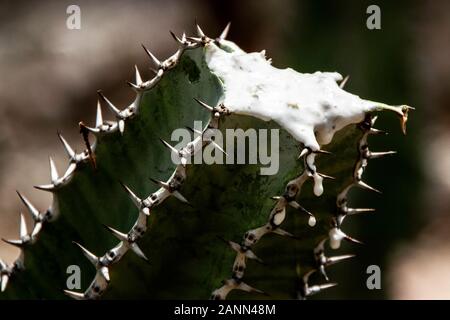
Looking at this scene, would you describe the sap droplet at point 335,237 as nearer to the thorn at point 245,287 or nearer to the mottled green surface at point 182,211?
the mottled green surface at point 182,211

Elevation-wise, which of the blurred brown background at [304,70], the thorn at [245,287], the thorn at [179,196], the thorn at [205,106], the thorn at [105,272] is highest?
the blurred brown background at [304,70]

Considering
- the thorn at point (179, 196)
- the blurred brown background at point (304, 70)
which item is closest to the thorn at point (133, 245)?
the thorn at point (179, 196)

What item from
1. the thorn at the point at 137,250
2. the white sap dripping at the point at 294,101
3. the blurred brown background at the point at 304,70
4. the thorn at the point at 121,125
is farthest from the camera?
the blurred brown background at the point at 304,70

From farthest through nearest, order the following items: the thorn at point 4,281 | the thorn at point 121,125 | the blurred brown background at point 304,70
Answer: the blurred brown background at point 304,70 → the thorn at point 4,281 → the thorn at point 121,125

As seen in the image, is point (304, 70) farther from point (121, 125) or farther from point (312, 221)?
point (312, 221)

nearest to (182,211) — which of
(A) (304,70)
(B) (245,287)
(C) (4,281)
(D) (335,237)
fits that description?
(B) (245,287)

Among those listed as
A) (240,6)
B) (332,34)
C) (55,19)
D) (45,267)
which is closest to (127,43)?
(55,19)

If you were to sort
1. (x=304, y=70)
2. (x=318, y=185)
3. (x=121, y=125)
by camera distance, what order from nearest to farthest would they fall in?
(x=318, y=185)
(x=121, y=125)
(x=304, y=70)
